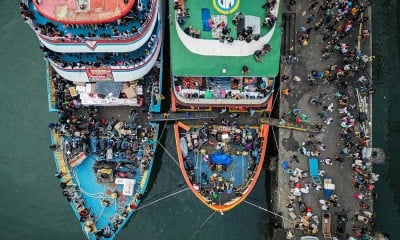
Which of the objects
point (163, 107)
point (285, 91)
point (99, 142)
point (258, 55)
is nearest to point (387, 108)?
point (285, 91)

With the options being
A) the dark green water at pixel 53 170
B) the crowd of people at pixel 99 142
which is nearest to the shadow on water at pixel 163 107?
the dark green water at pixel 53 170

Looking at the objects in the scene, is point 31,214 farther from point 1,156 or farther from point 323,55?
point 323,55

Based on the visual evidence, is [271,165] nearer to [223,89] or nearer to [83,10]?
[223,89]

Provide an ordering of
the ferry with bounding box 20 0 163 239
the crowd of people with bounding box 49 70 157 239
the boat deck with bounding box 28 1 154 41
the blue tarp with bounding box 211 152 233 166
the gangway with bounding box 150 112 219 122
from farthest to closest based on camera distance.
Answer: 1. the gangway with bounding box 150 112 219 122
2. the crowd of people with bounding box 49 70 157 239
3. the blue tarp with bounding box 211 152 233 166
4. the ferry with bounding box 20 0 163 239
5. the boat deck with bounding box 28 1 154 41

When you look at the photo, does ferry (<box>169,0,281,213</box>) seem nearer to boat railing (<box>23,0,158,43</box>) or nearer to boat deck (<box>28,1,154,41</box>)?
boat railing (<box>23,0,158,43</box>)

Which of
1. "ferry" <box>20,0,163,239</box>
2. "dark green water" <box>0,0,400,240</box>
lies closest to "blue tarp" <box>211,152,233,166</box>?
"dark green water" <box>0,0,400,240</box>

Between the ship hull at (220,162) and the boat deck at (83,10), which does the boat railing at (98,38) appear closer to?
the boat deck at (83,10)

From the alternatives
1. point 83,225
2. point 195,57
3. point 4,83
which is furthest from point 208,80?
point 4,83
